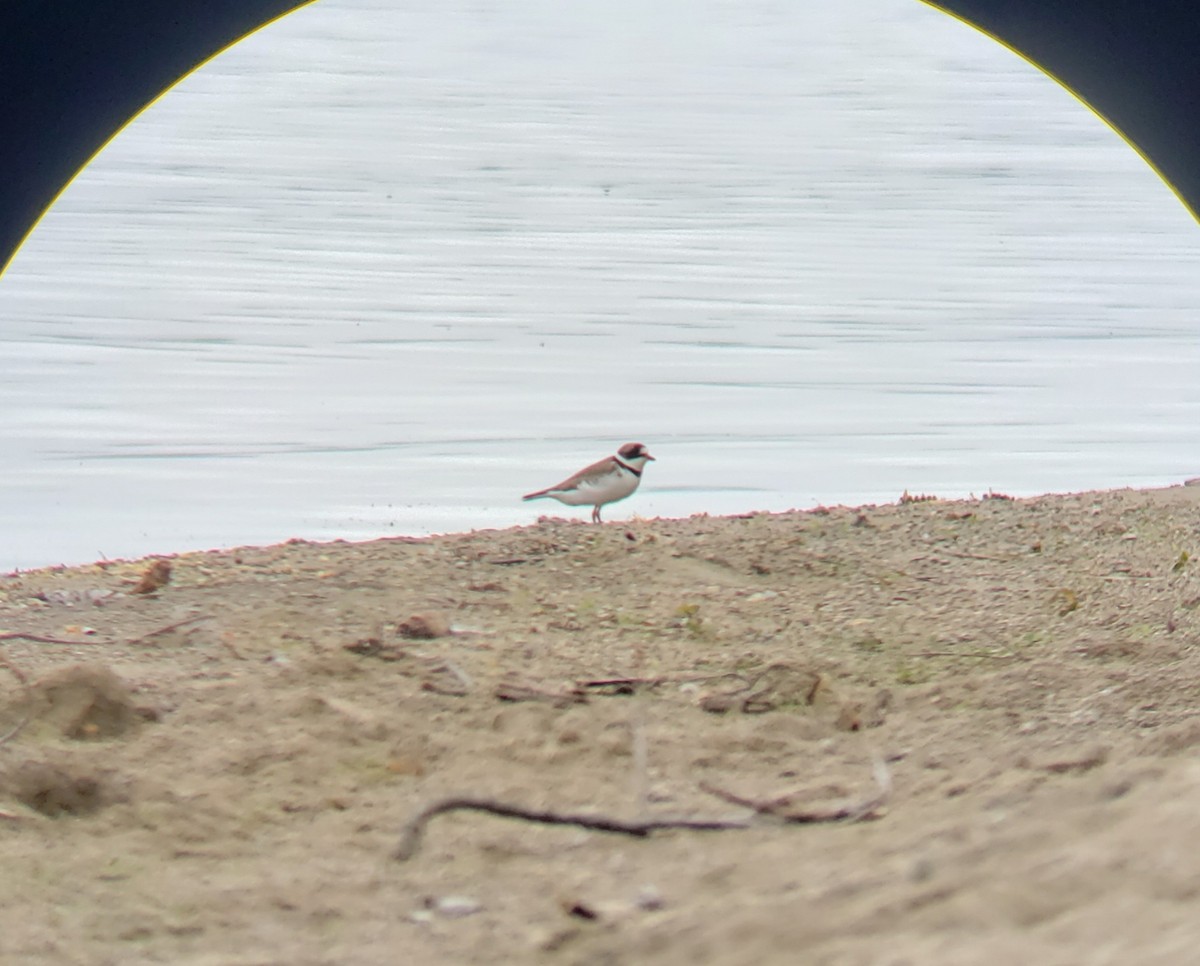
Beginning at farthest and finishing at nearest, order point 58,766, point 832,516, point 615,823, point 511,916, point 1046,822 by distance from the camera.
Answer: point 832,516, point 58,766, point 615,823, point 511,916, point 1046,822

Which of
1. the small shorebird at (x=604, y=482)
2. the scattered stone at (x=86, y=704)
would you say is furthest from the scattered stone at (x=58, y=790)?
the small shorebird at (x=604, y=482)

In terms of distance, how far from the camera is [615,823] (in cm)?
295

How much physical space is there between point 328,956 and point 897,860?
3.14 ft

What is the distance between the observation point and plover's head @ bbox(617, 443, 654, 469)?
568 centimetres

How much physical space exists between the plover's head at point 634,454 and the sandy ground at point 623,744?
400 millimetres

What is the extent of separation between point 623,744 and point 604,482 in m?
2.18

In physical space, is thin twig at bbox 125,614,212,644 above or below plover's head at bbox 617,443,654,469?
below

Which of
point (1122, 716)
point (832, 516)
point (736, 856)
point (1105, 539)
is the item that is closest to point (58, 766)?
point (736, 856)

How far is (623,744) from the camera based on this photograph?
3389 millimetres

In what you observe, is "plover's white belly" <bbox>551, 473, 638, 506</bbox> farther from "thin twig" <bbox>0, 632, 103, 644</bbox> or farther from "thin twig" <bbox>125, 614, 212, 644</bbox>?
"thin twig" <bbox>0, 632, 103, 644</bbox>

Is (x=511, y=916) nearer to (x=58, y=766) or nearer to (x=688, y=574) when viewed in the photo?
(x=58, y=766)

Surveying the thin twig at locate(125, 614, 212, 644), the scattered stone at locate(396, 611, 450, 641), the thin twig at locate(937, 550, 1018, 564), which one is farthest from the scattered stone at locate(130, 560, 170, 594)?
the thin twig at locate(937, 550, 1018, 564)

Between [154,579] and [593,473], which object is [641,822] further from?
[593,473]

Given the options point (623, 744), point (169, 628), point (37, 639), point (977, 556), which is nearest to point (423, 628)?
point (169, 628)
